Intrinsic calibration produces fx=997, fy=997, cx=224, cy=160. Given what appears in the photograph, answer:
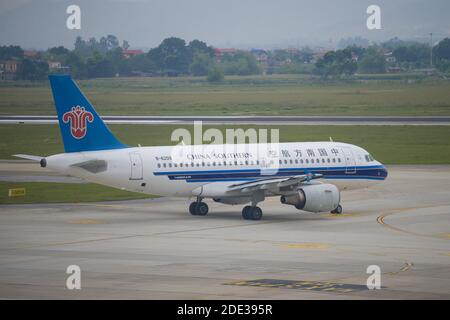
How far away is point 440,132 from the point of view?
112 metres

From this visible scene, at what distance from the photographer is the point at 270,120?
129 metres

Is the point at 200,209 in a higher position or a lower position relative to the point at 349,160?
lower

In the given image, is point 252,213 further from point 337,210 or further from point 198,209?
point 337,210

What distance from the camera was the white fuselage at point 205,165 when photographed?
179 ft

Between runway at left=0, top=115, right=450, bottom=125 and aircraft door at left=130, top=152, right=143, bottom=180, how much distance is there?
222ft

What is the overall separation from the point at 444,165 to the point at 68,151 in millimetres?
41721

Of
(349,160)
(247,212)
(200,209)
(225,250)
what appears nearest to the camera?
(225,250)

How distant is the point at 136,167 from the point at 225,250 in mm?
11377

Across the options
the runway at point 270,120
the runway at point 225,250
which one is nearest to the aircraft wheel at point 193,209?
the runway at point 225,250

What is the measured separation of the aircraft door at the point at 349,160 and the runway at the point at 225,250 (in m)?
2.51

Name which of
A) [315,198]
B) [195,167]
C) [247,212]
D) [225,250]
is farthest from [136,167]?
[225,250]

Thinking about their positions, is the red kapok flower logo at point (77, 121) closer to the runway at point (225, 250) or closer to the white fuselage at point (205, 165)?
the white fuselage at point (205, 165)

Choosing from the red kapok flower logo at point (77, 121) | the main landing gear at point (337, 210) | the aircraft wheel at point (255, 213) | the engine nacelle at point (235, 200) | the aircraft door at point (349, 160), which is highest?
the red kapok flower logo at point (77, 121)

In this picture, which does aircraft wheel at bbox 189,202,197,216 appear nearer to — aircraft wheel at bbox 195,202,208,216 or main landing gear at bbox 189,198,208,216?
main landing gear at bbox 189,198,208,216
